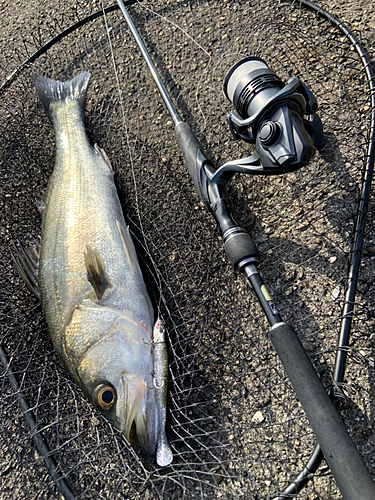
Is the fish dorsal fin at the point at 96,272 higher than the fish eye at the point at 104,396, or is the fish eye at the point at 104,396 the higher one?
the fish dorsal fin at the point at 96,272

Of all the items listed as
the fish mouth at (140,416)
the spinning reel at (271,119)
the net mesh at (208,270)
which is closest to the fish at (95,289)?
the fish mouth at (140,416)

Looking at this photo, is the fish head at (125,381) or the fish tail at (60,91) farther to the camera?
the fish tail at (60,91)

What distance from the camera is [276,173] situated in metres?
1.65

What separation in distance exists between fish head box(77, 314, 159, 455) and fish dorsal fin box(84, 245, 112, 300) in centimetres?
21

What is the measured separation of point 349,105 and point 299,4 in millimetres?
767

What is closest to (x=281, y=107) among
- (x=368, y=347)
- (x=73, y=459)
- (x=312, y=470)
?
(x=368, y=347)

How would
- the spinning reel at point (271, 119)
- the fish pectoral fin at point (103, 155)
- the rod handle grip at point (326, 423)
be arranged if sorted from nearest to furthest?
the rod handle grip at point (326, 423) → the spinning reel at point (271, 119) → the fish pectoral fin at point (103, 155)

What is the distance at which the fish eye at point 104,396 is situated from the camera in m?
1.78

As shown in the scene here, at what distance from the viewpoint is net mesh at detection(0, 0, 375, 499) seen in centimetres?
182

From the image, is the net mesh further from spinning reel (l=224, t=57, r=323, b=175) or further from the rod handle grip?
spinning reel (l=224, t=57, r=323, b=175)

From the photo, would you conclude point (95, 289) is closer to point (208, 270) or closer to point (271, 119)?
point (208, 270)

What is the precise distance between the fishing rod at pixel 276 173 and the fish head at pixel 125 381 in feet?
2.17

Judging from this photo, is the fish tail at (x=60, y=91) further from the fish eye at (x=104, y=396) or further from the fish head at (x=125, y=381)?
the fish eye at (x=104, y=396)

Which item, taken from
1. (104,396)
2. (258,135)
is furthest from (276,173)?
(104,396)
